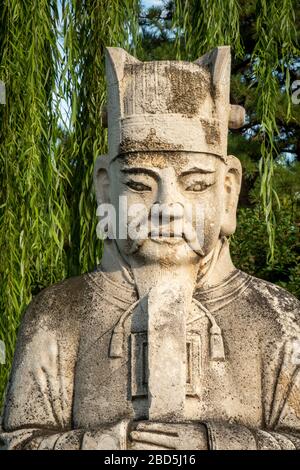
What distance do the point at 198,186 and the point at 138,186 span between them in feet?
0.85

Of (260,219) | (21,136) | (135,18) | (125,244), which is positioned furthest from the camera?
(260,219)

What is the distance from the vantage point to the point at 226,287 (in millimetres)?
6109

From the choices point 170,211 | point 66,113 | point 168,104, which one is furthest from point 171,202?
point 66,113

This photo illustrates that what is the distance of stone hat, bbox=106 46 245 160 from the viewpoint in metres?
5.99

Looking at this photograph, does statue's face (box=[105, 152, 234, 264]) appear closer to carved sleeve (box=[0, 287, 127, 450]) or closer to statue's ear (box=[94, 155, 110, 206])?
statue's ear (box=[94, 155, 110, 206])

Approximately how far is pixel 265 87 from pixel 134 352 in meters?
2.96

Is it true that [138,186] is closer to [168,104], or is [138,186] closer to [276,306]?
[168,104]

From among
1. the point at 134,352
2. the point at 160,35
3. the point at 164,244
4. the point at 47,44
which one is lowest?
the point at 134,352

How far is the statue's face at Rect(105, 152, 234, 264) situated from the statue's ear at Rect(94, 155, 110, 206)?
183 millimetres

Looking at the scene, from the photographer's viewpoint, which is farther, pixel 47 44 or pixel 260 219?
pixel 260 219

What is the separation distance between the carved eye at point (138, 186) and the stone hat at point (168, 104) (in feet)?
0.47
